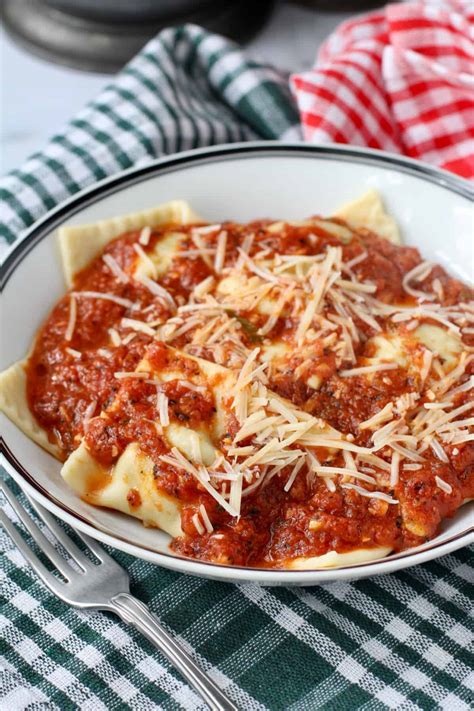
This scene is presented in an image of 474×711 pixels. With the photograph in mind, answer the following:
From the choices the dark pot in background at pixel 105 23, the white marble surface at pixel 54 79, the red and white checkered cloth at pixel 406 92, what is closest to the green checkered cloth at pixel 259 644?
the red and white checkered cloth at pixel 406 92

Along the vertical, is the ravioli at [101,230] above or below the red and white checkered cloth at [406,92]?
above

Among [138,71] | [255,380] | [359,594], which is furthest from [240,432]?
[138,71]

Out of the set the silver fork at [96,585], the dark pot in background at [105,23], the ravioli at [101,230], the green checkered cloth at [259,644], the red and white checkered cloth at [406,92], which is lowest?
the green checkered cloth at [259,644]

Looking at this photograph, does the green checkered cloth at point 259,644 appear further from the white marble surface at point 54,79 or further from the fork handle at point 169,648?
the white marble surface at point 54,79

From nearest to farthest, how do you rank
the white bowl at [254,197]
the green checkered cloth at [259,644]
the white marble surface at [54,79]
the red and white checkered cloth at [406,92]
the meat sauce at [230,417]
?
the green checkered cloth at [259,644], the meat sauce at [230,417], the white bowl at [254,197], the red and white checkered cloth at [406,92], the white marble surface at [54,79]

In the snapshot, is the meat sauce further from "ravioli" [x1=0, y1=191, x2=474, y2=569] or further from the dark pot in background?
the dark pot in background

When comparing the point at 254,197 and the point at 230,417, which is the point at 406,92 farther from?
the point at 230,417

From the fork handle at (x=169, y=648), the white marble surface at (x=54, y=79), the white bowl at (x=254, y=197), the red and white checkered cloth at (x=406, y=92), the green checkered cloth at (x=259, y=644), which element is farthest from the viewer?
the white marble surface at (x=54, y=79)

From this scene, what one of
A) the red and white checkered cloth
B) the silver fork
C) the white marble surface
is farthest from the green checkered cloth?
the white marble surface
